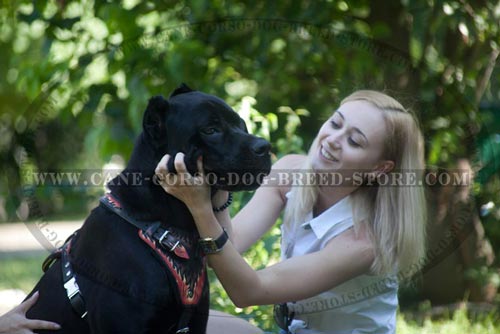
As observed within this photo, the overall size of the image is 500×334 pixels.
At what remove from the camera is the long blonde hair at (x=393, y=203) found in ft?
7.46

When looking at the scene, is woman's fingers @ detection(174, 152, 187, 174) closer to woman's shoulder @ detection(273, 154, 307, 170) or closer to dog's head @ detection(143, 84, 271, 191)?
dog's head @ detection(143, 84, 271, 191)

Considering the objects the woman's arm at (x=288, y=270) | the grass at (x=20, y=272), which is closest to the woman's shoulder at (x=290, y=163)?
the woman's arm at (x=288, y=270)

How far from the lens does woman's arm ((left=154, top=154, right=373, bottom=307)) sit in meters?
1.86

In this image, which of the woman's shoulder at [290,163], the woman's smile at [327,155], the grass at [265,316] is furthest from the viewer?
the grass at [265,316]

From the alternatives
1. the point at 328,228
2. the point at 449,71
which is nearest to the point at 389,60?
the point at 449,71

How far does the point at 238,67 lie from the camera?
439 centimetres

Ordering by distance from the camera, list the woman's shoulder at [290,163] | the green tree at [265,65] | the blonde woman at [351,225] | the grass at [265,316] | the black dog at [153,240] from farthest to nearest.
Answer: the green tree at [265,65] < the grass at [265,316] < the woman's shoulder at [290,163] < the blonde woman at [351,225] < the black dog at [153,240]

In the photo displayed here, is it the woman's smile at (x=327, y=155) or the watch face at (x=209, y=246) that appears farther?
the woman's smile at (x=327, y=155)

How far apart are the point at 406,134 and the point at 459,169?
2076 mm

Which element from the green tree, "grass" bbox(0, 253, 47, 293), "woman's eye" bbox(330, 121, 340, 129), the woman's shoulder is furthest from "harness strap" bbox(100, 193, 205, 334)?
"grass" bbox(0, 253, 47, 293)

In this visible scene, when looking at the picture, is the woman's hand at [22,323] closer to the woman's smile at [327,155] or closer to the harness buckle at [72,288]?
the harness buckle at [72,288]

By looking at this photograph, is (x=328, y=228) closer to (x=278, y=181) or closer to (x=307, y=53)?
(x=278, y=181)

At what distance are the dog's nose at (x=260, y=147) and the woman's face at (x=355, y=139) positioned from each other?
0.60 meters

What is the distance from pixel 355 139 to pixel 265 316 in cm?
119
